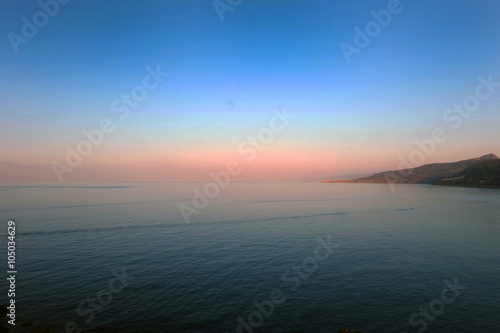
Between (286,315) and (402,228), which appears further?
(402,228)

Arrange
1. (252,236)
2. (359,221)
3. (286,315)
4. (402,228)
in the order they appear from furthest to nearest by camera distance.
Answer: (359,221) → (402,228) → (252,236) → (286,315)

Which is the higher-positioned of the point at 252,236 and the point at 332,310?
the point at 252,236

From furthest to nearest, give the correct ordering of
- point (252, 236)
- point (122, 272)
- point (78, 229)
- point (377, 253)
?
point (78, 229), point (252, 236), point (377, 253), point (122, 272)

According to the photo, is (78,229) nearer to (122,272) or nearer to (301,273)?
(122,272)

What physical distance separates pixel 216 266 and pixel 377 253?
33.3 meters

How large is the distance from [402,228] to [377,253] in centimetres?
3607

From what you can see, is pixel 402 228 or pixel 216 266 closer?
pixel 216 266

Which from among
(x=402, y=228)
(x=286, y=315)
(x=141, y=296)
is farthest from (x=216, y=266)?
(x=402, y=228)

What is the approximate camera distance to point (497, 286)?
3791 centimetres

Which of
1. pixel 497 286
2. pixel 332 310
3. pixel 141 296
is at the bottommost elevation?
pixel 497 286

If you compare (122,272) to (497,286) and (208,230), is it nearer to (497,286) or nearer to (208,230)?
(208,230)

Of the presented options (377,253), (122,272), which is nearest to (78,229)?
(122,272)

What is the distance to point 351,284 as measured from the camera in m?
38.6

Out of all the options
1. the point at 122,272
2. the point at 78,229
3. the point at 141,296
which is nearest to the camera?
the point at 141,296
